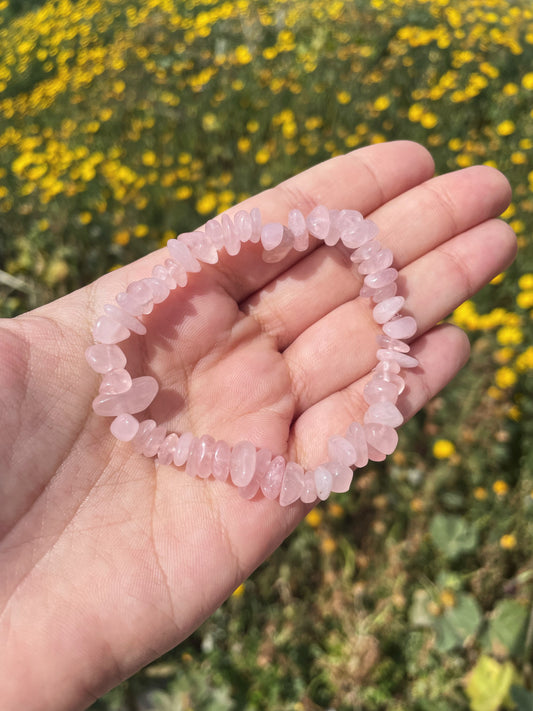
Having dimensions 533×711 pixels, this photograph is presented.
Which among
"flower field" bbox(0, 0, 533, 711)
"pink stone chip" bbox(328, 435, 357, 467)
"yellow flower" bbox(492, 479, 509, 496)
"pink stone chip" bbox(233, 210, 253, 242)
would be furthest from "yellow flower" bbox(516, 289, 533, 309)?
"pink stone chip" bbox(233, 210, 253, 242)

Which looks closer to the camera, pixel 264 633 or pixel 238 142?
pixel 264 633

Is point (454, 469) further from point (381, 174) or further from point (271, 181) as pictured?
point (271, 181)

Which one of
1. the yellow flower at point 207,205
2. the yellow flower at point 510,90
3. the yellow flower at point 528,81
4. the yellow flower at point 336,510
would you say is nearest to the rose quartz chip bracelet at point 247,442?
the yellow flower at point 336,510

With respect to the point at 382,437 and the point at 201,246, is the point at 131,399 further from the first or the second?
the point at 382,437

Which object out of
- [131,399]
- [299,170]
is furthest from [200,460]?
[299,170]

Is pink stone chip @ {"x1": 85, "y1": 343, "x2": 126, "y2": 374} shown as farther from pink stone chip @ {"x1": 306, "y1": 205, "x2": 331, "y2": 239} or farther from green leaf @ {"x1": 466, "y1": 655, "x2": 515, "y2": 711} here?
green leaf @ {"x1": 466, "y1": 655, "x2": 515, "y2": 711}

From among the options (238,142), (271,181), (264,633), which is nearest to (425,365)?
(264,633)

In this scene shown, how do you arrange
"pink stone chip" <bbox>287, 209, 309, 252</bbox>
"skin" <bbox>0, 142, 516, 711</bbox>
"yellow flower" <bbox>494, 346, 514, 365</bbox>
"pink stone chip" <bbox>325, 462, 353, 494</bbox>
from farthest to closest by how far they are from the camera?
"yellow flower" <bbox>494, 346, 514, 365</bbox>
"pink stone chip" <bbox>287, 209, 309, 252</bbox>
"pink stone chip" <bbox>325, 462, 353, 494</bbox>
"skin" <bbox>0, 142, 516, 711</bbox>
